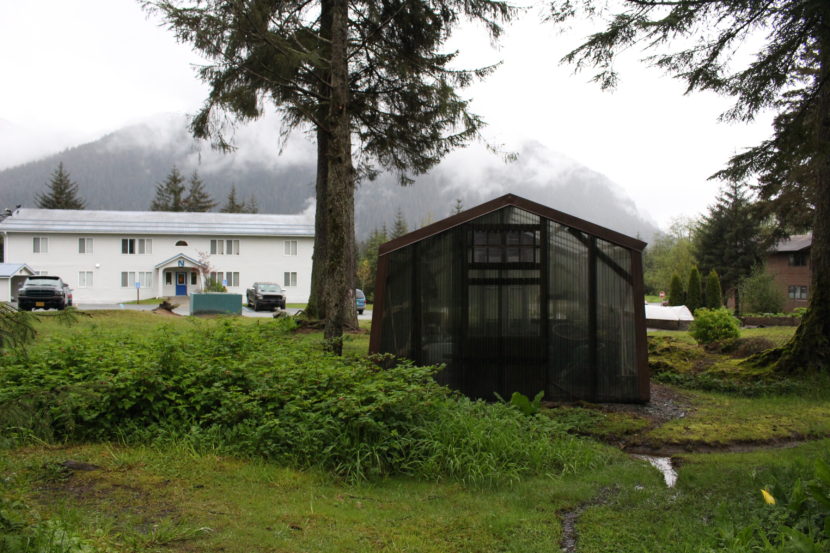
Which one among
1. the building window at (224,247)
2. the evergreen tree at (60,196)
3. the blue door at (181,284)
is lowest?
the blue door at (181,284)

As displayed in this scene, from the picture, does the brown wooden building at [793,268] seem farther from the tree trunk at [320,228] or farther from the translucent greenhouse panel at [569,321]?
the translucent greenhouse panel at [569,321]

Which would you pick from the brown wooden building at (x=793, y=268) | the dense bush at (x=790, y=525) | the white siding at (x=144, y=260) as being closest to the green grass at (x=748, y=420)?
the dense bush at (x=790, y=525)

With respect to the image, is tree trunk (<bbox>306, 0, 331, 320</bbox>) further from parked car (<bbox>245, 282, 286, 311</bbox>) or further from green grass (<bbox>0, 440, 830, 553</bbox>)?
parked car (<bbox>245, 282, 286, 311</bbox>)

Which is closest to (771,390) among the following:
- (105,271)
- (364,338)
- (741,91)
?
(741,91)

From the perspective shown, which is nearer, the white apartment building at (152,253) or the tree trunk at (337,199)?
the tree trunk at (337,199)

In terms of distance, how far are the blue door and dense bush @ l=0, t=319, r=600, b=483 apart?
39936 mm

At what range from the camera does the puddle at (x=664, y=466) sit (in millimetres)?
5605

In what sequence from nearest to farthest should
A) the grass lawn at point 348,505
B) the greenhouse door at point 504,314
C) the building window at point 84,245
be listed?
the grass lawn at point 348,505
the greenhouse door at point 504,314
the building window at point 84,245

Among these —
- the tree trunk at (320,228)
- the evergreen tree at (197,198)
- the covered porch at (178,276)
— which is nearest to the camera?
the tree trunk at (320,228)

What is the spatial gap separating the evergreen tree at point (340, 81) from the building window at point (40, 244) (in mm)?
34210

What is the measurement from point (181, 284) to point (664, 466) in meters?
43.8

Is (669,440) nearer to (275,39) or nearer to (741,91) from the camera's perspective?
(741,91)

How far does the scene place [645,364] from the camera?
8.69m

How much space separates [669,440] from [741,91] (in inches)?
196
